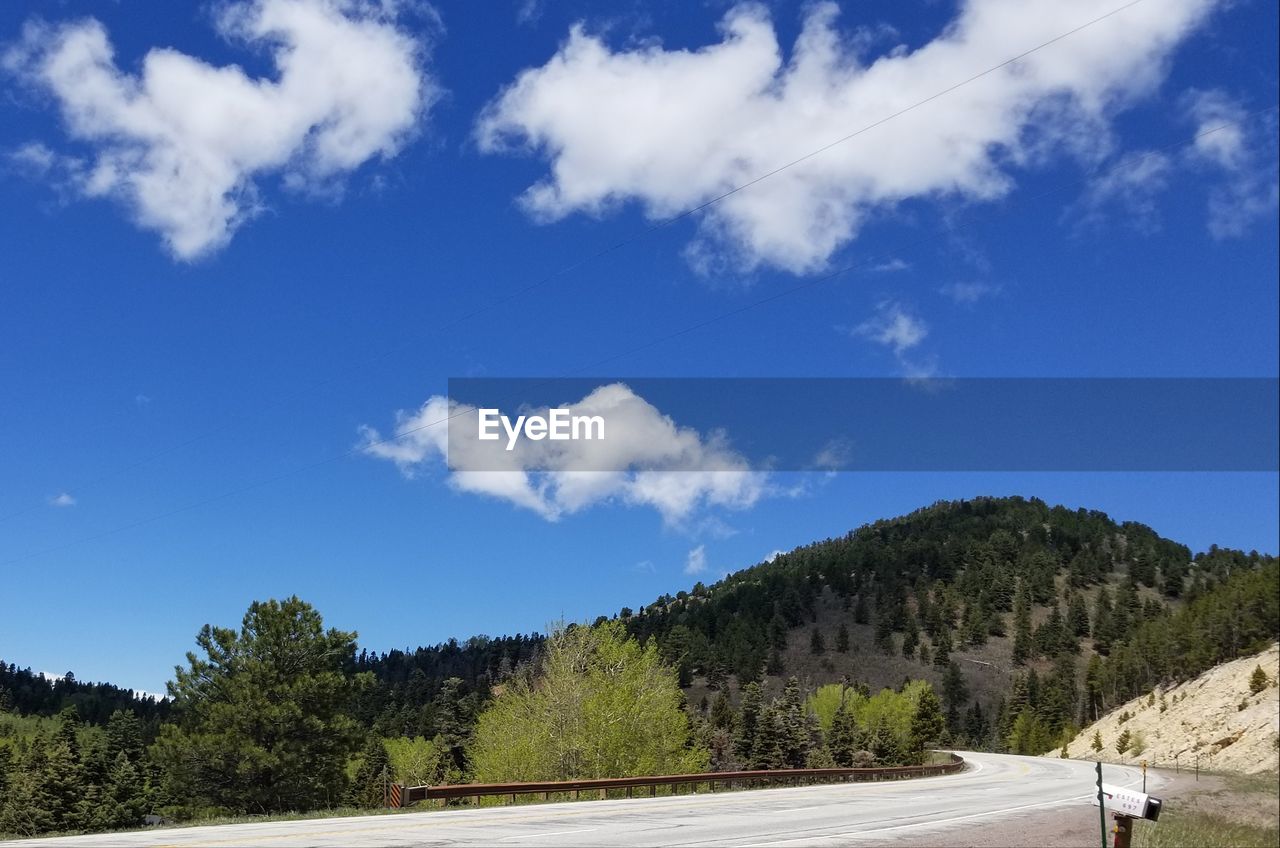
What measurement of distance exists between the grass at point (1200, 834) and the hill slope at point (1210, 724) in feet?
134

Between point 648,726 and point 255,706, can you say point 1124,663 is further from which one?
point 255,706

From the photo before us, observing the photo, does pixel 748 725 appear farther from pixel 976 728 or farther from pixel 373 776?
pixel 976 728

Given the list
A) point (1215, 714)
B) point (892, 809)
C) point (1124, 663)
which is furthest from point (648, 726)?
point (1124, 663)

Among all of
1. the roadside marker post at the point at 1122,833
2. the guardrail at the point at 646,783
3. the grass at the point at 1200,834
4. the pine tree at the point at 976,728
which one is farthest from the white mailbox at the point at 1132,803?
the pine tree at the point at 976,728

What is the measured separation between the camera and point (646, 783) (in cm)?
3091

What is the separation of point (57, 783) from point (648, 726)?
44.8 m

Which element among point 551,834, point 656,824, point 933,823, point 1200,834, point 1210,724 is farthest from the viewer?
point 1210,724

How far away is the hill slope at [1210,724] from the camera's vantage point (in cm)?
6869

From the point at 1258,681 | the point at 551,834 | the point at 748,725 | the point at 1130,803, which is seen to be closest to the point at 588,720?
the point at 551,834

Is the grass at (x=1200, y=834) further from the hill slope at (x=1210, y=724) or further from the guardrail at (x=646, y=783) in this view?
the hill slope at (x=1210, y=724)

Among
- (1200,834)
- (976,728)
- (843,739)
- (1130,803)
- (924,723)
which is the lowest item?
(976,728)

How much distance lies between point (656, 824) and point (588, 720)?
26.3m

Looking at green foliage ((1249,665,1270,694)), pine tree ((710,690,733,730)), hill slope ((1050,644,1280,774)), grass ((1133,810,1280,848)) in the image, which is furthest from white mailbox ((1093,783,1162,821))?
pine tree ((710,690,733,730))

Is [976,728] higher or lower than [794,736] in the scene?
lower
